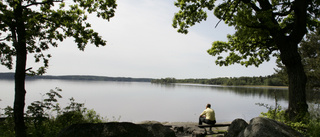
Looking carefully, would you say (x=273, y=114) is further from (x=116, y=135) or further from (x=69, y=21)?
(x=69, y=21)

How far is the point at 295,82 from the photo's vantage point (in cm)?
874

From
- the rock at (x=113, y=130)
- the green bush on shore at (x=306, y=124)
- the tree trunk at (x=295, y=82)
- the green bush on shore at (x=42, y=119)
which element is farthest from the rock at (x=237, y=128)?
the green bush on shore at (x=42, y=119)

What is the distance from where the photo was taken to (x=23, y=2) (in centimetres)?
606

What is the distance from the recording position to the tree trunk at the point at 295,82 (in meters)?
8.56

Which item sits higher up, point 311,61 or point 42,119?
point 311,61

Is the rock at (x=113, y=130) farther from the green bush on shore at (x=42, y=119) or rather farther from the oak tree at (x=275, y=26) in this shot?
the oak tree at (x=275, y=26)

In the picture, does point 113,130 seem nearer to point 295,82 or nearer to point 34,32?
point 34,32

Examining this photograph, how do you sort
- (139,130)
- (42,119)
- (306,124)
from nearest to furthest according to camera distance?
(139,130)
(42,119)
(306,124)

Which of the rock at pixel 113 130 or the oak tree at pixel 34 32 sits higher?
the oak tree at pixel 34 32

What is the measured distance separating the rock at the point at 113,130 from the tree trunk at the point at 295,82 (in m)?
6.75

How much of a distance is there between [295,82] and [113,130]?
8.46m

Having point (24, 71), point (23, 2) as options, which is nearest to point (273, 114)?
point (24, 71)

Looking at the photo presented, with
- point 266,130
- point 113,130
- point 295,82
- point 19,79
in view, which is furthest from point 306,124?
point 19,79

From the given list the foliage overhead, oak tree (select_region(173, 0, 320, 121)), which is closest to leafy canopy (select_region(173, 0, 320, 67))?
oak tree (select_region(173, 0, 320, 121))
